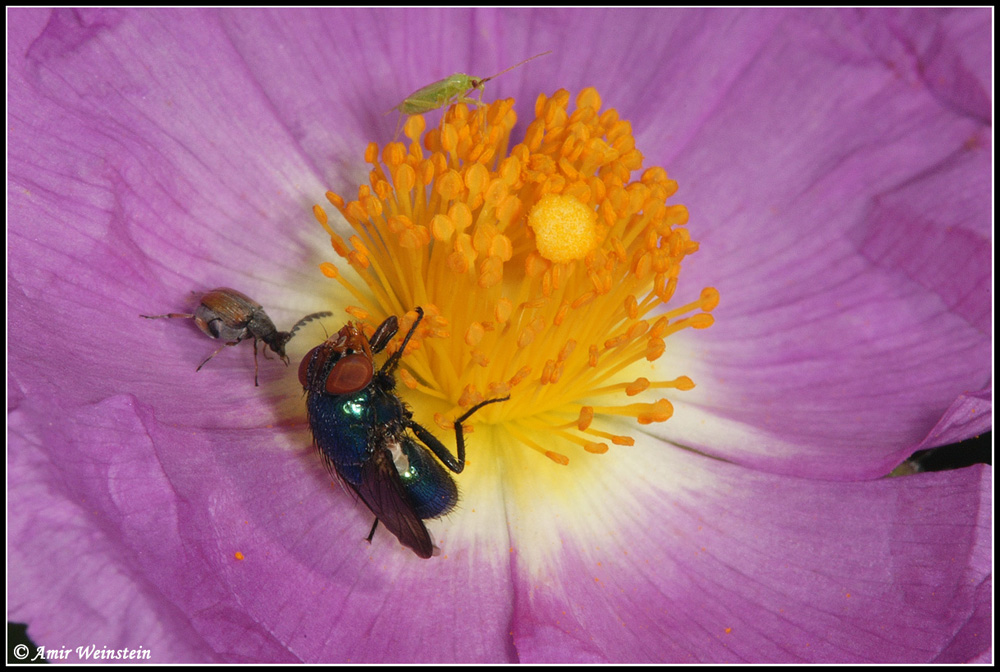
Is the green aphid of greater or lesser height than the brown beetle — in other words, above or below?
above

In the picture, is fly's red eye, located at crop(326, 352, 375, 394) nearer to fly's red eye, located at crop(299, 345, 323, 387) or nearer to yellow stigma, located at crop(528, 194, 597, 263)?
fly's red eye, located at crop(299, 345, 323, 387)

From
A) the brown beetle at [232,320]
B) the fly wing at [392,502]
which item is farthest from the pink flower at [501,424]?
the fly wing at [392,502]

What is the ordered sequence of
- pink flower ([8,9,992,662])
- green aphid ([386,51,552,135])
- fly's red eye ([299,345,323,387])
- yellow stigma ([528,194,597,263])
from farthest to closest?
1. green aphid ([386,51,552,135])
2. yellow stigma ([528,194,597,263])
3. fly's red eye ([299,345,323,387])
4. pink flower ([8,9,992,662])

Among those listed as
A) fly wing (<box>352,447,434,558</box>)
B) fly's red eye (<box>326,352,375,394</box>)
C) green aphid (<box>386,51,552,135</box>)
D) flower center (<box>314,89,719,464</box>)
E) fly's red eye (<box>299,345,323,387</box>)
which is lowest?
fly wing (<box>352,447,434,558</box>)

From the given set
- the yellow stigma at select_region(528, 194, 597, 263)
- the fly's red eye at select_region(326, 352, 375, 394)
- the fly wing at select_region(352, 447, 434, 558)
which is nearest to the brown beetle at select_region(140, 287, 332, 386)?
the fly's red eye at select_region(326, 352, 375, 394)

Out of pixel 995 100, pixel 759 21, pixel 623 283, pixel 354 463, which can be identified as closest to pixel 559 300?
pixel 623 283

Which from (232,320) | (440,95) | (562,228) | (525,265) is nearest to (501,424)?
(525,265)

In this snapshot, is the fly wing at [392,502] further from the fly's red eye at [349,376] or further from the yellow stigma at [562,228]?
the yellow stigma at [562,228]

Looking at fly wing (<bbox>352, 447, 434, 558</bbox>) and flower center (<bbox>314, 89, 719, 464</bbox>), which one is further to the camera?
flower center (<bbox>314, 89, 719, 464</bbox>)
